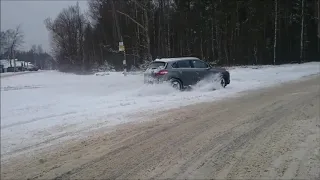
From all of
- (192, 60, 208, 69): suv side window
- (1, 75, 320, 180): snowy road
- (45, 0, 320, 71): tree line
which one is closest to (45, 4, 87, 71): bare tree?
(45, 0, 320, 71): tree line

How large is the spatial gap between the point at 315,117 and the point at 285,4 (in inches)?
1384

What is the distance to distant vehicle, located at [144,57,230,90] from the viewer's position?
14008 millimetres

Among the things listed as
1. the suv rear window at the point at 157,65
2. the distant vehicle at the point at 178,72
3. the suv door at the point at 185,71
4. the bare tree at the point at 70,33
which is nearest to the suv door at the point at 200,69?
the distant vehicle at the point at 178,72

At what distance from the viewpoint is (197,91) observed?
14312 mm

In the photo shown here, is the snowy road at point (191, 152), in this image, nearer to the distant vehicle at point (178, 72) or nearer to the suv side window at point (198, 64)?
the distant vehicle at point (178, 72)

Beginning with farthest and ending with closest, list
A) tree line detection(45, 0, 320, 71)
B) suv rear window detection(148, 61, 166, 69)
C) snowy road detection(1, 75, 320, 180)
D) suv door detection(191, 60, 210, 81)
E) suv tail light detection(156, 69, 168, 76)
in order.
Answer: tree line detection(45, 0, 320, 71), suv door detection(191, 60, 210, 81), suv rear window detection(148, 61, 166, 69), suv tail light detection(156, 69, 168, 76), snowy road detection(1, 75, 320, 180)

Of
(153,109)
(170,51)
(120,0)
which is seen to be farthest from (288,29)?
(153,109)

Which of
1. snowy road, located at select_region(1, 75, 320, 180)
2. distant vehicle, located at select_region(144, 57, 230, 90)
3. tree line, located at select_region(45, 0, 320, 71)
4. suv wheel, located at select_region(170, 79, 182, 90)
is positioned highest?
tree line, located at select_region(45, 0, 320, 71)

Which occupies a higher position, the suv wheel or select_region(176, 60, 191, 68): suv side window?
select_region(176, 60, 191, 68): suv side window

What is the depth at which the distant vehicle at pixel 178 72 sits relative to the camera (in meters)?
14.0

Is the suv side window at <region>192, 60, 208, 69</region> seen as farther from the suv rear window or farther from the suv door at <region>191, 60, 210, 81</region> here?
the suv rear window

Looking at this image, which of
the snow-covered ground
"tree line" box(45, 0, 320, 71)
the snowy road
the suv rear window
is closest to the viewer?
the snowy road

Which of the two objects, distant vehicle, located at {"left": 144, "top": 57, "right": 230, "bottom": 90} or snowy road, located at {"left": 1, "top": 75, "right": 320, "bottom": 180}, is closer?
snowy road, located at {"left": 1, "top": 75, "right": 320, "bottom": 180}

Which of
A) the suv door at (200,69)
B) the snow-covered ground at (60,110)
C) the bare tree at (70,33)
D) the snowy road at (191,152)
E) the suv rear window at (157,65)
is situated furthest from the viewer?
the bare tree at (70,33)
